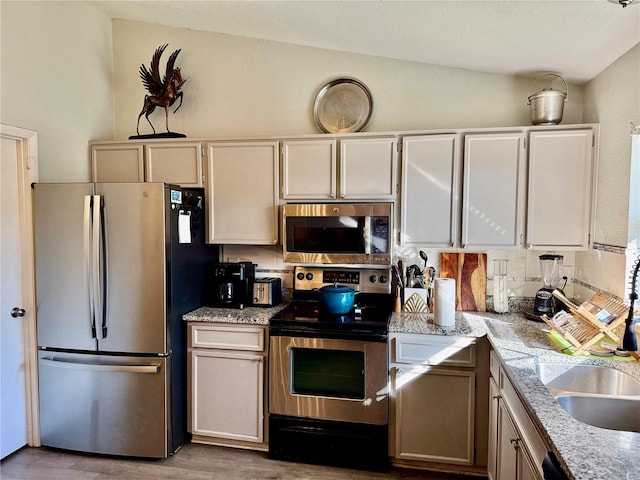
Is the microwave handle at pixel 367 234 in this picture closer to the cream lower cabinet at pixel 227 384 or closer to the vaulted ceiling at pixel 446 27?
the cream lower cabinet at pixel 227 384

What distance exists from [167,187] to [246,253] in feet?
3.08

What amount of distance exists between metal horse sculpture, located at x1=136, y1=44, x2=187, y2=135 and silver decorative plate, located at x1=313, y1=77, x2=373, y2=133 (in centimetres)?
111

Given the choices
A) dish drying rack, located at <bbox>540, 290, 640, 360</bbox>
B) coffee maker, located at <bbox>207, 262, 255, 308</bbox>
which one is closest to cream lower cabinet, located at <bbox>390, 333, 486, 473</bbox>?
dish drying rack, located at <bbox>540, 290, 640, 360</bbox>

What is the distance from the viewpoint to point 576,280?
2822 mm

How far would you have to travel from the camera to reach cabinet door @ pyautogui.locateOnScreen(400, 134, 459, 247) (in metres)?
2.70

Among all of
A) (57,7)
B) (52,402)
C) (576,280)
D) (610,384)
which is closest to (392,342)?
(610,384)

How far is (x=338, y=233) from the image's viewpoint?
2.80 metres

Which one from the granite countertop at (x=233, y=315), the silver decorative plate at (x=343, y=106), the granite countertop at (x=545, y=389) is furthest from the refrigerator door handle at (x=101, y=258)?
the granite countertop at (x=545, y=389)

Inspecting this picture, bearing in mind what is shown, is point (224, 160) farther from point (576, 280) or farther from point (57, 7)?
point (576, 280)

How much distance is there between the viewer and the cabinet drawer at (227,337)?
105 inches

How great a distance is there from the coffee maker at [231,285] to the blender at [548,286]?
1.98 m

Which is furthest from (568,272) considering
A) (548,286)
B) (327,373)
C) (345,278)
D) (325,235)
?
(327,373)

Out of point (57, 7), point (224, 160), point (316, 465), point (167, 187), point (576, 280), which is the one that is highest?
point (57, 7)

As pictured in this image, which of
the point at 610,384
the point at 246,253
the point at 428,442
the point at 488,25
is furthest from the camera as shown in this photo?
the point at 246,253
